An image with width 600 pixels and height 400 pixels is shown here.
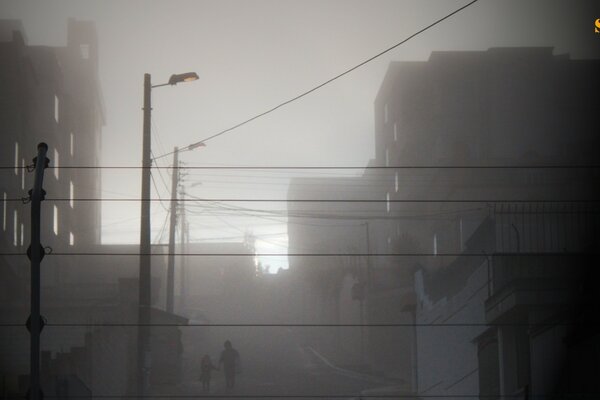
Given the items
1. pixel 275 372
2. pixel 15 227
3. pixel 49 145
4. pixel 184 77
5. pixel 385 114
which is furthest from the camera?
pixel 385 114

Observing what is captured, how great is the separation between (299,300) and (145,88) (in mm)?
40457

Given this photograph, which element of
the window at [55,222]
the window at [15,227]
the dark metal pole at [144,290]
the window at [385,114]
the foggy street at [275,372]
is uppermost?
the window at [385,114]

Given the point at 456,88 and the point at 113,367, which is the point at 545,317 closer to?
the point at 113,367

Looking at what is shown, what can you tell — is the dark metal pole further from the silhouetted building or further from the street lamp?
the silhouetted building

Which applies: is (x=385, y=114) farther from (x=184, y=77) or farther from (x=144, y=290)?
(x=144, y=290)

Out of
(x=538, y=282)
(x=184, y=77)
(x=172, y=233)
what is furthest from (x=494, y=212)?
(x=184, y=77)

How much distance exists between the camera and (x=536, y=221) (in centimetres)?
2934

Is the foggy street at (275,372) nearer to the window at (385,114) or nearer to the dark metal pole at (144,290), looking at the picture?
the dark metal pole at (144,290)

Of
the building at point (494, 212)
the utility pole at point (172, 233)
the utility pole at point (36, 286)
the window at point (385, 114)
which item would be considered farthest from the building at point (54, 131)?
the utility pole at point (36, 286)

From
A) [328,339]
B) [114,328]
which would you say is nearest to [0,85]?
[114,328]

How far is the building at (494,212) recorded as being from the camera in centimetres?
2006

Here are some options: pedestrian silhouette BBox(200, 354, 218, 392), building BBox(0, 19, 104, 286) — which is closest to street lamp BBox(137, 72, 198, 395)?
pedestrian silhouette BBox(200, 354, 218, 392)

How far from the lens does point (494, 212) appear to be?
26.7 metres

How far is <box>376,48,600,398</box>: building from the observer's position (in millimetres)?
20062
